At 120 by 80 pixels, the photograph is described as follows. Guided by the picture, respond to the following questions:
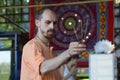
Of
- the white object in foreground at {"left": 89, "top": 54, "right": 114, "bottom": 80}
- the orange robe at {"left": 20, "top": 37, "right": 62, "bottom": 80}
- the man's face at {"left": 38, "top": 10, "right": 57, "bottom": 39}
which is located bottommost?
the white object in foreground at {"left": 89, "top": 54, "right": 114, "bottom": 80}

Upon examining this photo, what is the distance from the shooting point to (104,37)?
6039 millimetres

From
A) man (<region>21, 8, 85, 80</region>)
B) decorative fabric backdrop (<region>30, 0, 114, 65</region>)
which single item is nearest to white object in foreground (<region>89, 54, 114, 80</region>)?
man (<region>21, 8, 85, 80</region>)

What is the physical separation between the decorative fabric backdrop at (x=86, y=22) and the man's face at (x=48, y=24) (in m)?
3.60

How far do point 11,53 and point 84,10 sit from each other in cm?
131

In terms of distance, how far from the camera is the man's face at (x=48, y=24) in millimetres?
2295

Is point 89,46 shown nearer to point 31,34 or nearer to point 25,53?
point 31,34

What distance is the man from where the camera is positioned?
7.27ft

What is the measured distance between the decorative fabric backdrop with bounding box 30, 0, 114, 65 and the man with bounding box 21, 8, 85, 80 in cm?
355

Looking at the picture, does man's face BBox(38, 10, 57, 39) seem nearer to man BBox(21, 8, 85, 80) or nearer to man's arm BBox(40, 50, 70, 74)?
man BBox(21, 8, 85, 80)

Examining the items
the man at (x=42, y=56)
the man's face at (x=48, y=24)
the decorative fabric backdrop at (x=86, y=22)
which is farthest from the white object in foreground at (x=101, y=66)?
the decorative fabric backdrop at (x=86, y=22)

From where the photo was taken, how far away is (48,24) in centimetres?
231

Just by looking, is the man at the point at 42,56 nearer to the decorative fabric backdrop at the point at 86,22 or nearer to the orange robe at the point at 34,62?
the orange robe at the point at 34,62

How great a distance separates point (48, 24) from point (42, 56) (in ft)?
0.62

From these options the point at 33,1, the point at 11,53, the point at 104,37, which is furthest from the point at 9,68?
the point at 104,37
